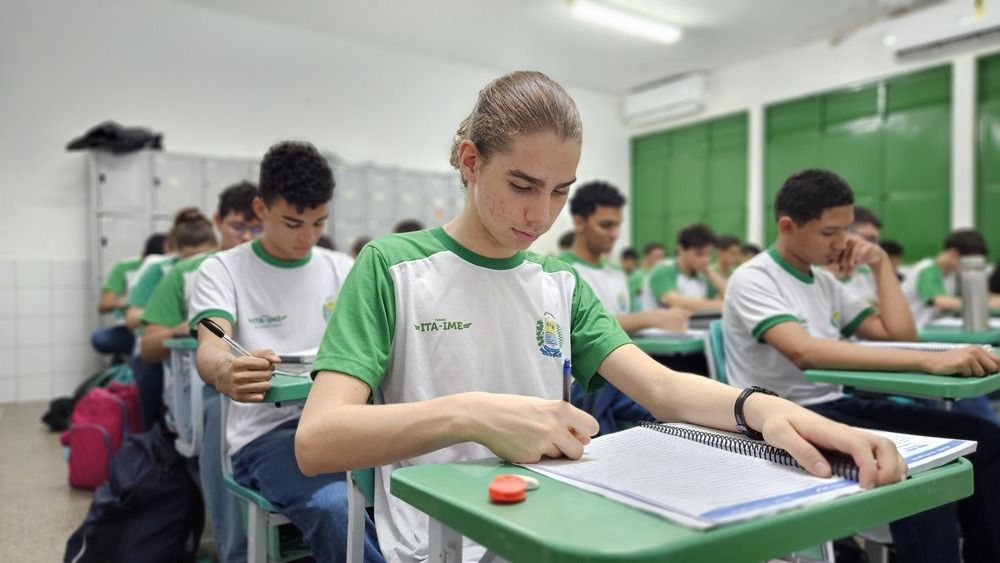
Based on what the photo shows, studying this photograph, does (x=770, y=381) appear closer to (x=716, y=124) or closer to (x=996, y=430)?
(x=996, y=430)

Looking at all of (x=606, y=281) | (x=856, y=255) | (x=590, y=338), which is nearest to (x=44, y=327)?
(x=606, y=281)

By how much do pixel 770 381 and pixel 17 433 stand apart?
183 inches

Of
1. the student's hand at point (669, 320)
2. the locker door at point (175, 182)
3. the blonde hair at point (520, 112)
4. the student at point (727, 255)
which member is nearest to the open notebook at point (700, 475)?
the blonde hair at point (520, 112)

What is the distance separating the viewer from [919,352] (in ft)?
5.76

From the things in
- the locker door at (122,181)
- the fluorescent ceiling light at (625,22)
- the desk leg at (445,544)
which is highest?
the fluorescent ceiling light at (625,22)

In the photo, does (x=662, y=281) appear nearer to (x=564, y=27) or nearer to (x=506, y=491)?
(x=564, y=27)

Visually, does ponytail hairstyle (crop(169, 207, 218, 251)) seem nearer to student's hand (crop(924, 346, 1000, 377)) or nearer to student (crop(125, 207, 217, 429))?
student (crop(125, 207, 217, 429))

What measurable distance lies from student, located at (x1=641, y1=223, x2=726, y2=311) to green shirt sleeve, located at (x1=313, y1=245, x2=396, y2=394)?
3.72 meters

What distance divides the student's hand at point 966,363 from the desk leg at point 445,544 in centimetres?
147

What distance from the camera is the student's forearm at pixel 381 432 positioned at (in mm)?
824

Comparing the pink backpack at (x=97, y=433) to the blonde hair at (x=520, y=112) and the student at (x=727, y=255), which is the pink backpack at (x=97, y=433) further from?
the student at (x=727, y=255)

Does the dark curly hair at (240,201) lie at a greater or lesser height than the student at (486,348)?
greater

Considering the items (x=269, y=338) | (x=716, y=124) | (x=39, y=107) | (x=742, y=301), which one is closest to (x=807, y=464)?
(x=742, y=301)

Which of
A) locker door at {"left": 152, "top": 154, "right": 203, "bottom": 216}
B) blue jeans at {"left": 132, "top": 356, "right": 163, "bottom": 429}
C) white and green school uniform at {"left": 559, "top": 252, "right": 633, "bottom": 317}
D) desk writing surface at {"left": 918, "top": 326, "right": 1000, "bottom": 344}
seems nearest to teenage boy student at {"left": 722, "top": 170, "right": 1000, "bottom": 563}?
desk writing surface at {"left": 918, "top": 326, "right": 1000, "bottom": 344}
